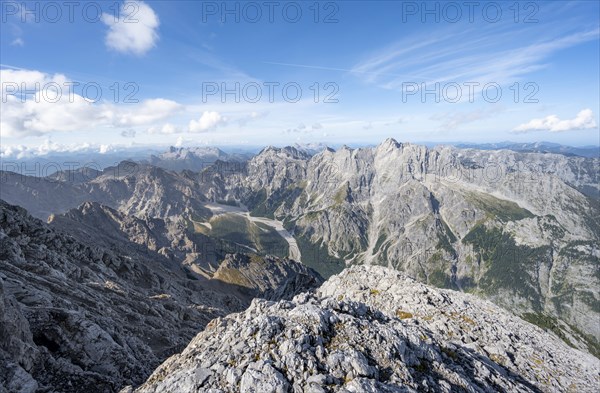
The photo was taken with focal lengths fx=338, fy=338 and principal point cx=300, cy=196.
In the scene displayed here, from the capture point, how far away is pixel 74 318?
35000 mm

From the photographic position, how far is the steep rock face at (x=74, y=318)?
89.4 ft

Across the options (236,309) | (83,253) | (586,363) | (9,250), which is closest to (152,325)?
(9,250)

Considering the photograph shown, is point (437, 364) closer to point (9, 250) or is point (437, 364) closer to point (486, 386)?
point (486, 386)

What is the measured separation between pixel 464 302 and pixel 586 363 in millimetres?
15653

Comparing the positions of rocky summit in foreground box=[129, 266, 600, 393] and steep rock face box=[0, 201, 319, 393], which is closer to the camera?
rocky summit in foreground box=[129, 266, 600, 393]

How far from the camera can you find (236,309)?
443 ft

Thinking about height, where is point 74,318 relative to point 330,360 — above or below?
below

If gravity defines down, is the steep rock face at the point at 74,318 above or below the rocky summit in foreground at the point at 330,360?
below

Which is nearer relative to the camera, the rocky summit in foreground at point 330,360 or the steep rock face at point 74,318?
the rocky summit in foreground at point 330,360

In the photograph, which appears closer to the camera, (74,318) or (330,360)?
(330,360)

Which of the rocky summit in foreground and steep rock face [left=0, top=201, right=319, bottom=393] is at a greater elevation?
the rocky summit in foreground

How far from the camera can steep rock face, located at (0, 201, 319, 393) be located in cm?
2723

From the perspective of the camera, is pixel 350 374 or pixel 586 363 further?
pixel 586 363

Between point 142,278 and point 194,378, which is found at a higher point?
point 194,378
